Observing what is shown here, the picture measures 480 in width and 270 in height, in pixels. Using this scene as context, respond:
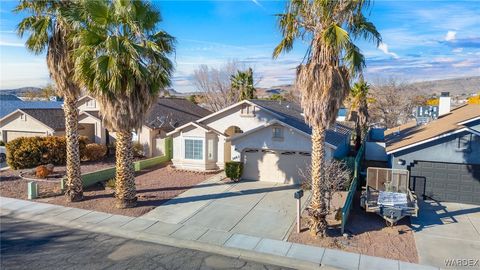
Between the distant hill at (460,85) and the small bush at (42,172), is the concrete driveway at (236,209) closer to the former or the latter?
the small bush at (42,172)

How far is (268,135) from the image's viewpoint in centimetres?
2056

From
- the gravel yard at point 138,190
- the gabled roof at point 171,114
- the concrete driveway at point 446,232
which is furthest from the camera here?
the gabled roof at point 171,114

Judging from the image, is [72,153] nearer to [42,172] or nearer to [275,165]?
[42,172]

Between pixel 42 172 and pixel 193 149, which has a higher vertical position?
pixel 193 149

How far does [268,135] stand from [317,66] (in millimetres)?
8898

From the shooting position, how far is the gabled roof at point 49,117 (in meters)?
27.4

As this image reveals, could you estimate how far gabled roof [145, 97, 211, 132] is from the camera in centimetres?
2846

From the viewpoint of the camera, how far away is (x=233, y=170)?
20.3 metres

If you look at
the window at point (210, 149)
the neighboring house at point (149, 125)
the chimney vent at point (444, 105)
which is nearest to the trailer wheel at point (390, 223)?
the window at point (210, 149)

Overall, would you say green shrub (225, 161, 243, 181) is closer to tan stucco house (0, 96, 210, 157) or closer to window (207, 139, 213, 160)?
window (207, 139, 213, 160)

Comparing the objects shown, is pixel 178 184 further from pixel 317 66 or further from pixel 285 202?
pixel 317 66

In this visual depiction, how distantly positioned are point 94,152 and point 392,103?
41615 millimetres

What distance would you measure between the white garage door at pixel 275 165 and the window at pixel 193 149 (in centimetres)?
359

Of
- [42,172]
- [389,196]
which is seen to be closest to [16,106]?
[42,172]
